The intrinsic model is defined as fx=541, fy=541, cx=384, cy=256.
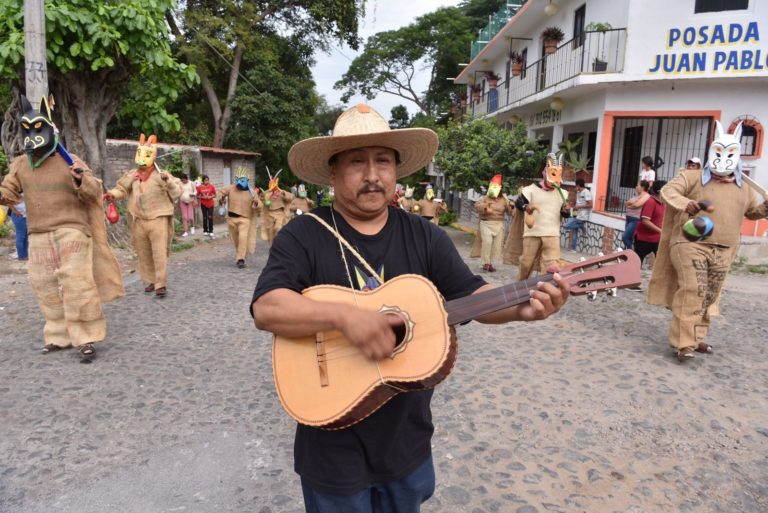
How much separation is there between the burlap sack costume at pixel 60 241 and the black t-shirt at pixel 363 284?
3.86 metres

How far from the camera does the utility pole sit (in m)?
6.41

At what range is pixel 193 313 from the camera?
22.3ft

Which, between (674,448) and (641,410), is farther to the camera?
(641,410)

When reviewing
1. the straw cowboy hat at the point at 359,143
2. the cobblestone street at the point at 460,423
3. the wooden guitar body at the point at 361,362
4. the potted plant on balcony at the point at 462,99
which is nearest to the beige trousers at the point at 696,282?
the cobblestone street at the point at 460,423

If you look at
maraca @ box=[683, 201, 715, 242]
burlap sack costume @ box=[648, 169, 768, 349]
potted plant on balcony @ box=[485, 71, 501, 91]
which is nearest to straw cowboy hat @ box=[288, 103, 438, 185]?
maraca @ box=[683, 201, 715, 242]

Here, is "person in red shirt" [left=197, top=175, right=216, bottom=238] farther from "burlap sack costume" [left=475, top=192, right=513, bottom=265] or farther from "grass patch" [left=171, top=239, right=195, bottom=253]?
"burlap sack costume" [left=475, top=192, right=513, bottom=265]

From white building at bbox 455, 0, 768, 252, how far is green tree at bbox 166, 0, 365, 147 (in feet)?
45.1

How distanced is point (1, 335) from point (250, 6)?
2145cm

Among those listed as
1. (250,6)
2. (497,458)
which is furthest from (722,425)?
(250,6)

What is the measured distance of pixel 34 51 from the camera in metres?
6.49

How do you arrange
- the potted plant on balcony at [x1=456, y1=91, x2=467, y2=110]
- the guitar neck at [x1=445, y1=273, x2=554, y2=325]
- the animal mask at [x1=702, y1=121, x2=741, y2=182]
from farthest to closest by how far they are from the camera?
the potted plant on balcony at [x1=456, y1=91, x2=467, y2=110], the animal mask at [x1=702, y1=121, x2=741, y2=182], the guitar neck at [x1=445, y1=273, x2=554, y2=325]

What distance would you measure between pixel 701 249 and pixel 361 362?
4570 mm

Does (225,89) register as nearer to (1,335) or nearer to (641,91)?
(641,91)

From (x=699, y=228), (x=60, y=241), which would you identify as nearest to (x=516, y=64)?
(x=699, y=228)
